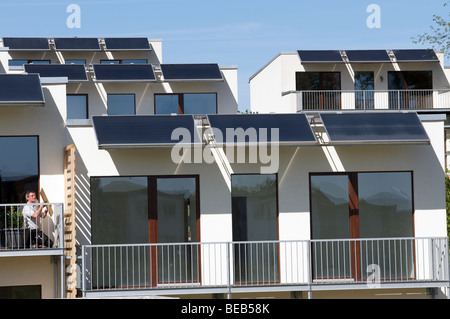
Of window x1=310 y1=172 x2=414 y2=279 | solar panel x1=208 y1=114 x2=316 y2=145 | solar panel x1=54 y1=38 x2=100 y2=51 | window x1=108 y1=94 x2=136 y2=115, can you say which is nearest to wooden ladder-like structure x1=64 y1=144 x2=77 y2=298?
solar panel x1=208 y1=114 x2=316 y2=145

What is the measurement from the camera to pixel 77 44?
129ft

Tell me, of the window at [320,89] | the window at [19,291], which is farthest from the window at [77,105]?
the window at [19,291]

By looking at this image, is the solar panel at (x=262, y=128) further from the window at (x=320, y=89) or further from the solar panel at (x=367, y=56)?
the solar panel at (x=367, y=56)

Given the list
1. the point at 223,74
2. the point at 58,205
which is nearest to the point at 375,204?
the point at 58,205

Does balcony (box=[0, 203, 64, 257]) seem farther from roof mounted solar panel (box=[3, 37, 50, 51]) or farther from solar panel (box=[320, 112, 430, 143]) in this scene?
roof mounted solar panel (box=[3, 37, 50, 51])

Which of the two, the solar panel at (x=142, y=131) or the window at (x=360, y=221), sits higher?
the solar panel at (x=142, y=131)

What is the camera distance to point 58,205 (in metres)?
14.4

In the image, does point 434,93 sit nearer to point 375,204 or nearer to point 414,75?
point 414,75

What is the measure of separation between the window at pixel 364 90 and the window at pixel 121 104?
48.2ft

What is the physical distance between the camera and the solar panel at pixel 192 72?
2998cm

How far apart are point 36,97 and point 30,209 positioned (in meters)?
2.34

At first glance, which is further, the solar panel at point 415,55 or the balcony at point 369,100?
the solar panel at point 415,55

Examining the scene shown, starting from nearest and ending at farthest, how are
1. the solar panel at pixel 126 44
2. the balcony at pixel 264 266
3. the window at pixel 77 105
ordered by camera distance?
the balcony at pixel 264 266 < the window at pixel 77 105 < the solar panel at pixel 126 44

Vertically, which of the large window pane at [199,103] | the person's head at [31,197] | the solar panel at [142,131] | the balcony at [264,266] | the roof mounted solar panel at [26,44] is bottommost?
the balcony at [264,266]
